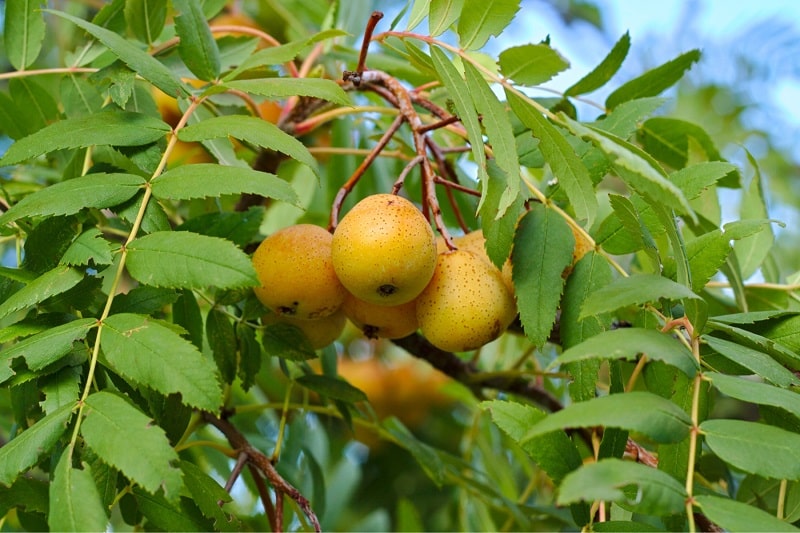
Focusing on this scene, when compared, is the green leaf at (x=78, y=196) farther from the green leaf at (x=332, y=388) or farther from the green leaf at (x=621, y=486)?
the green leaf at (x=621, y=486)

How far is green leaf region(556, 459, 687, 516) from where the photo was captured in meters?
0.65

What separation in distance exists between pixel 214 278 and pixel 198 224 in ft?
0.76

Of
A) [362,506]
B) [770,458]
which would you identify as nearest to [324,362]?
[770,458]

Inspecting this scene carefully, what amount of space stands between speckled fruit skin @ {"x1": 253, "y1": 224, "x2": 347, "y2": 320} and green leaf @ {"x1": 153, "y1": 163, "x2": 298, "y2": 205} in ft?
0.54

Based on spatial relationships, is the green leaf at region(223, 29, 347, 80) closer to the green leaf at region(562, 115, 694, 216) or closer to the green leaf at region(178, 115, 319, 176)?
the green leaf at region(178, 115, 319, 176)

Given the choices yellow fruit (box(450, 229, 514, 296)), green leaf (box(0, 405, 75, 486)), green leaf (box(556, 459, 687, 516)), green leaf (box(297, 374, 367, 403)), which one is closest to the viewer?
green leaf (box(556, 459, 687, 516))

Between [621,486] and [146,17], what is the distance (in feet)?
3.11

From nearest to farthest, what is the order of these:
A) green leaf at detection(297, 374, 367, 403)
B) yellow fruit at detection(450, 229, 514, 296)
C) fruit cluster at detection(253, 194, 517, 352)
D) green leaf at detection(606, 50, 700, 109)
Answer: fruit cluster at detection(253, 194, 517, 352), yellow fruit at detection(450, 229, 514, 296), green leaf at detection(297, 374, 367, 403), green leaf at detection(606, 50, 700, 109)

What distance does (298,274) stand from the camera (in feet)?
3.42

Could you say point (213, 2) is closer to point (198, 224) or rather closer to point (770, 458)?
point (198, 224)

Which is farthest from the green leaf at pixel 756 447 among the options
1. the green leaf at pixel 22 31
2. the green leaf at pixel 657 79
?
the green leaf at pixel 22 31

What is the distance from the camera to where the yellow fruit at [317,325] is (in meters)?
1.14

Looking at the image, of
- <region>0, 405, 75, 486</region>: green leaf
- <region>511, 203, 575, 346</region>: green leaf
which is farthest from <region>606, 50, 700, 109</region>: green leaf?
<region>0, 405, 75, 486</region>: green leaf

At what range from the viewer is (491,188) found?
1.00 m
